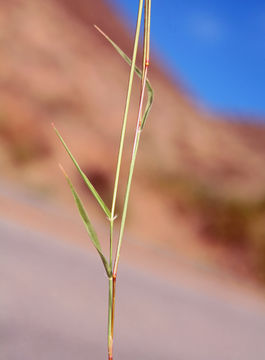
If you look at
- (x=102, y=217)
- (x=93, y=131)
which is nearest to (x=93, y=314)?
(x=102, y=217)

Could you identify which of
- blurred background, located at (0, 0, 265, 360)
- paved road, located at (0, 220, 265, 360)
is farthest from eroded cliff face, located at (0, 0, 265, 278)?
paved road, located at (0, 220, 265, 360)

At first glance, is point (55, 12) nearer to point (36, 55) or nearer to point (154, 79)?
point (36, 55)

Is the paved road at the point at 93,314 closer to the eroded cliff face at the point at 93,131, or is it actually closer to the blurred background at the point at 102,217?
the blurred background at the point at 102,217

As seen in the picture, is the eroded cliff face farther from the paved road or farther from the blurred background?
the paved road

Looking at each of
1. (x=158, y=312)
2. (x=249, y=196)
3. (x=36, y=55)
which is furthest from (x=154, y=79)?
(x=158, y=312)

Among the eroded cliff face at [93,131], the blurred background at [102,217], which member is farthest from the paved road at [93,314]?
the eroded cliff face at [93,131]

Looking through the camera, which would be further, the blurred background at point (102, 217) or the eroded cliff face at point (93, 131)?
the eroded cliff face at point (93, 131)
